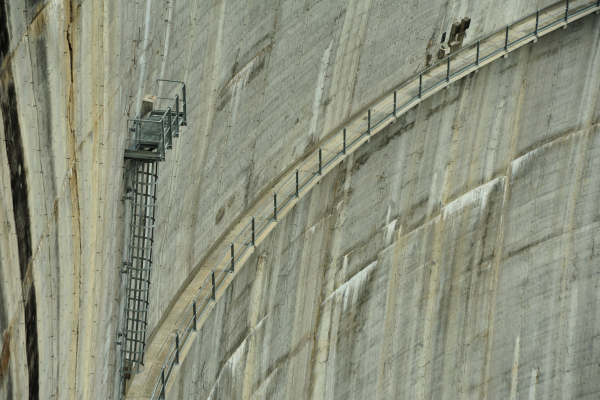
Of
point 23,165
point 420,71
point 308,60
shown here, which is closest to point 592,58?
point 420,71

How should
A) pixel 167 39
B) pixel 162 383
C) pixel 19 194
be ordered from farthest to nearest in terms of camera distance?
pixel 162 383 < pixel 167 39 < pixel 19 194

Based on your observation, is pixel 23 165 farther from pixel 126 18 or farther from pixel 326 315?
pixel 326 315

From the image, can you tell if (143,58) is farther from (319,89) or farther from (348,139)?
(348,139)

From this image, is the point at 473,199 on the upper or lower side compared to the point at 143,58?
upper

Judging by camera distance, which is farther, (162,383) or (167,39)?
(162,383)

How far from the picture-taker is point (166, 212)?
15.2 m

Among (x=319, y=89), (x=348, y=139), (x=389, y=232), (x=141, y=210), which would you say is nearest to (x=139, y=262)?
(x=141, y=210)

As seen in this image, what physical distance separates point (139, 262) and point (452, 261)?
965 centimetres

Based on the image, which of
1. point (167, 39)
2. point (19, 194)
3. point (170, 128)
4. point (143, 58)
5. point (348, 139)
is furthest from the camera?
point (348, 139)

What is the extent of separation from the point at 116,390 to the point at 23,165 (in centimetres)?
438

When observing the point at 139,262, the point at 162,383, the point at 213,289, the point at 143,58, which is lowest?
the point at 162,383

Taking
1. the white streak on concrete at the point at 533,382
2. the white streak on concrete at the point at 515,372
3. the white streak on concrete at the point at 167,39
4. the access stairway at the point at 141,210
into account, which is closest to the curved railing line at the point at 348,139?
the access stairway at the point at 141,210

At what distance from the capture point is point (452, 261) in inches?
896

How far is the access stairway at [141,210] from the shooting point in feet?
45.4
